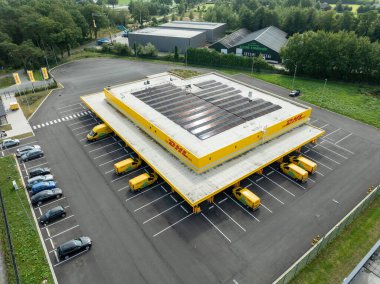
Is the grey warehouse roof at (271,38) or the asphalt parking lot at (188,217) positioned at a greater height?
the grey warehouse roof at (271,38)

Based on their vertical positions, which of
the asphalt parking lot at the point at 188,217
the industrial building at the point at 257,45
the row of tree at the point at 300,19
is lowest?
the asphalt parking lot at the point at 188,217

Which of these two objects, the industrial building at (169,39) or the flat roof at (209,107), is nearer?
the flat roof at (209,107)

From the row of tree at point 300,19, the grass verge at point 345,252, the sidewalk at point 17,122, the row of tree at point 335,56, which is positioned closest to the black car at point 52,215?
the sidewalk at point 17,122

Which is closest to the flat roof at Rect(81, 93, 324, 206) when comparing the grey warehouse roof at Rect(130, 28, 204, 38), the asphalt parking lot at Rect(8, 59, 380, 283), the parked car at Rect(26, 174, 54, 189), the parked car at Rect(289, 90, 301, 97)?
the asphalt parking lot at Rect(8, 59, 380, 283)

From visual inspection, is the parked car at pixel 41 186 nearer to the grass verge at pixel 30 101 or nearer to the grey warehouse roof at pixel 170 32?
the grass verge at pixel 30 101

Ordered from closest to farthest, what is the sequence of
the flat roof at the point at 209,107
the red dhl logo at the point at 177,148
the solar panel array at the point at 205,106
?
the red dhl logo at the point at 177,148 → the flat roof at the point at 209,107 → the solar panel array at the point at 205,106

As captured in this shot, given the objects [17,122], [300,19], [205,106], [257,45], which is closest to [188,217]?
[205,106]

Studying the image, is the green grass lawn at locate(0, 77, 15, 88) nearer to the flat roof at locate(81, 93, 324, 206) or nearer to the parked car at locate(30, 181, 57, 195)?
the flat roof at locate(81, 93, 324, 206)
